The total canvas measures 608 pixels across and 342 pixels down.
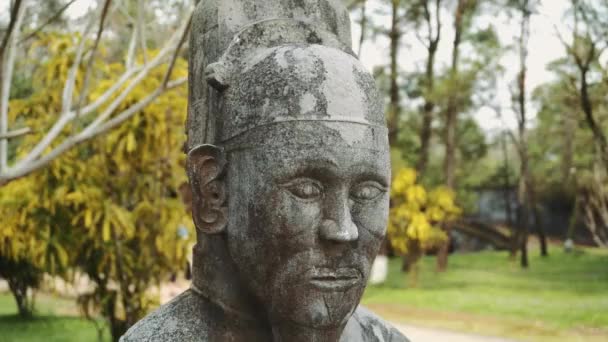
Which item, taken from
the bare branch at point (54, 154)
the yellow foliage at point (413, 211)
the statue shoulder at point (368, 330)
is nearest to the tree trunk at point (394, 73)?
the yellow foliage at point (413, 211)

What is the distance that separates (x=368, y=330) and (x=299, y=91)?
1212mm

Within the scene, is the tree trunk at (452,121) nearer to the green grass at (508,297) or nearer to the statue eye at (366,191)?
the green grass at (508,297)

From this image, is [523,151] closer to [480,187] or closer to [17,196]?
[480,187]

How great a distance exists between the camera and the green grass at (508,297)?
35.7ft

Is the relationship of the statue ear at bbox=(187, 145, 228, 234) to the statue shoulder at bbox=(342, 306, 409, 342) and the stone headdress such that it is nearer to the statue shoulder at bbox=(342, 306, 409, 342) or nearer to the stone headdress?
the stone headdress

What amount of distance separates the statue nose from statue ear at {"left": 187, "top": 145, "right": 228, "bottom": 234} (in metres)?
0.43

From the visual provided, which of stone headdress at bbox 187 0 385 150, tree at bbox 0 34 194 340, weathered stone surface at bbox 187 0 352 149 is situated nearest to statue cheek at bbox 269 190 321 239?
stone headdress at bbox 187 0 385 150

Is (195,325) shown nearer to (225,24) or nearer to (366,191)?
(366,191)

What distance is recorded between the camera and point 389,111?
18656 mm

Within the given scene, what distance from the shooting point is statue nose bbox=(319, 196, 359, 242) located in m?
2.24

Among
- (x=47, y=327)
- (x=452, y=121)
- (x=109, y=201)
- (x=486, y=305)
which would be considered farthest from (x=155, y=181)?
(x=452, y=121)

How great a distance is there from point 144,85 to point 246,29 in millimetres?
5146

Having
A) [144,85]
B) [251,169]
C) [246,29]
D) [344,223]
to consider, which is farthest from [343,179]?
[144,85]

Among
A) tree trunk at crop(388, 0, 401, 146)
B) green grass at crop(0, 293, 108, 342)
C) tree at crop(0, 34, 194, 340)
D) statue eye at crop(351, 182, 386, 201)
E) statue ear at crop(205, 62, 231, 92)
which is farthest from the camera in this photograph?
tree trunk at crop(388, 0, 401, 146)
